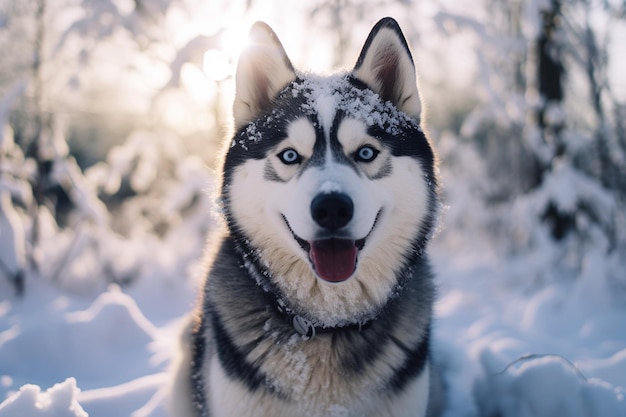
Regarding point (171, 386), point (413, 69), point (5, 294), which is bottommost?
point (5, 294)

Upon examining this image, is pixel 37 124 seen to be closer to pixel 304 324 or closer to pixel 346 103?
pixel 346 103

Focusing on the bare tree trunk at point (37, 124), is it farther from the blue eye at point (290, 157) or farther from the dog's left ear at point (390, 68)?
the dog's left ear at point (390, 68)

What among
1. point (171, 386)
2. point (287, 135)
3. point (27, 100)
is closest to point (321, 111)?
point (287, 135)

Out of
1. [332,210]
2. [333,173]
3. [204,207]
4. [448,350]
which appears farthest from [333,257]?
[204,207]

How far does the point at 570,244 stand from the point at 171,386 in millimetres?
5198

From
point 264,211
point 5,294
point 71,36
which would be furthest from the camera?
point 71,36

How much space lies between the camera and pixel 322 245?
5.76 ft

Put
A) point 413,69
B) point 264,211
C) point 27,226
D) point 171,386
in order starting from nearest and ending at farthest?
point 264,211, point 413,69, point 171,386, point 27,226

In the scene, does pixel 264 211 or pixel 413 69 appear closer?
pixel 264 211

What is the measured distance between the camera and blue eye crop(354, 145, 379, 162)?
193 centimetres

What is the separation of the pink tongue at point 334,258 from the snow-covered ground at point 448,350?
0.95 m

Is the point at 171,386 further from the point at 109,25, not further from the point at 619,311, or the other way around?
the point at 109,25

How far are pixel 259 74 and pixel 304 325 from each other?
3.86ft

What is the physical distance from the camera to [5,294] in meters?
4.71
